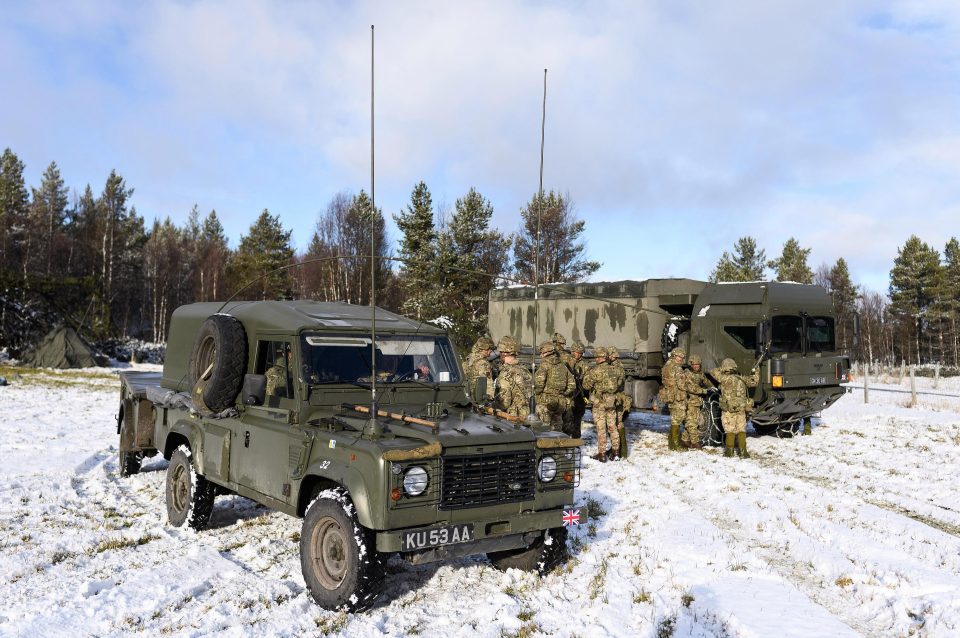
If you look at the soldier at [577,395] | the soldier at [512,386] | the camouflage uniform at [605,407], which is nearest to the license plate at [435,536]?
the soldier at [512,386]

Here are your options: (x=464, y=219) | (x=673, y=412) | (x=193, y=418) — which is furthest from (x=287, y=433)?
(x=464, y=219)

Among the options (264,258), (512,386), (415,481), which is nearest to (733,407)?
(512,386)

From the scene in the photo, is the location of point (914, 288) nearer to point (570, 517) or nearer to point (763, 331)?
point (763, 331)

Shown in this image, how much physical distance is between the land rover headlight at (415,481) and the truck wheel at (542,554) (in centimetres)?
140

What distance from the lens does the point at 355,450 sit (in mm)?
4922

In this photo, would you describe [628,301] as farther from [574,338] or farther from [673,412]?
[673,412]

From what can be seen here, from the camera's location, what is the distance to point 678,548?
6.75m

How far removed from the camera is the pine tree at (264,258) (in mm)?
46094

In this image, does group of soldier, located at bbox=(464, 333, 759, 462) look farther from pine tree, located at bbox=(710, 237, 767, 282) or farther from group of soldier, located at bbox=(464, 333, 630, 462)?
pine tree, located at bbox=(710, 237, 767, 282)

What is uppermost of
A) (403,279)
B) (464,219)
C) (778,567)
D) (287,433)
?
(464,219)

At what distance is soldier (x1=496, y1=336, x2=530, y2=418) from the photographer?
10570mm

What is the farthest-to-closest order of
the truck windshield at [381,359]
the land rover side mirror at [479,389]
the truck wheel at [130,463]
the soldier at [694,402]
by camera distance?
the soldier at [694,402]
the truck wheel at [130,463]
the land rover side mirror at [479,389]
the truck windshield at [381,359]

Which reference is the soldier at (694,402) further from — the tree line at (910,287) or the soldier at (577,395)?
the tree line at (910,287)

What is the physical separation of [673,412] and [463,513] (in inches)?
344
